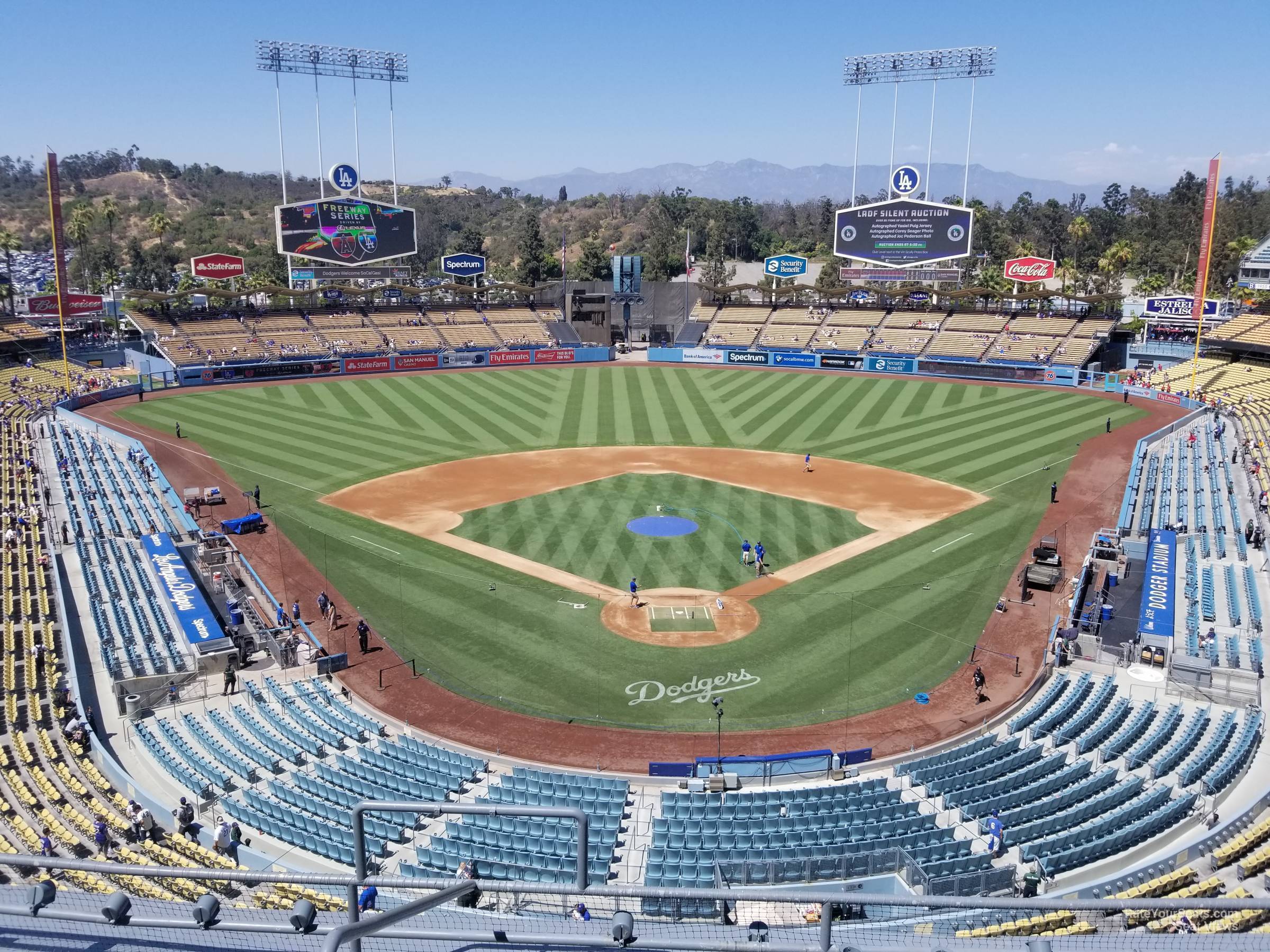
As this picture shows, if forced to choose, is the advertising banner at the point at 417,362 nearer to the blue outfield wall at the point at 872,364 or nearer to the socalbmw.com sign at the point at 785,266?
the blue outfield wall at the point at 872,364

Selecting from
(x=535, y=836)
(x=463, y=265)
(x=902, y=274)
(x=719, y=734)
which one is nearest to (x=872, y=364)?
(x=902, y=274)

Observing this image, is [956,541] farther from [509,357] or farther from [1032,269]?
[509,357]

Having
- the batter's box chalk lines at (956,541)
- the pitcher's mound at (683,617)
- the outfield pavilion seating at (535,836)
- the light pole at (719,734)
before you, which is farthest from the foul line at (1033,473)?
the outfield pavilion seating at (535,836)

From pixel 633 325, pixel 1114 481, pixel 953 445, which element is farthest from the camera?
pixel 633 325

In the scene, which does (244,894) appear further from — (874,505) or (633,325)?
(633,325)

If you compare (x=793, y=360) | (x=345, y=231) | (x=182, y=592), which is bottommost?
(x=182, y=592)

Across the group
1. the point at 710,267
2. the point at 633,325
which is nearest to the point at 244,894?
the point at 633,325
